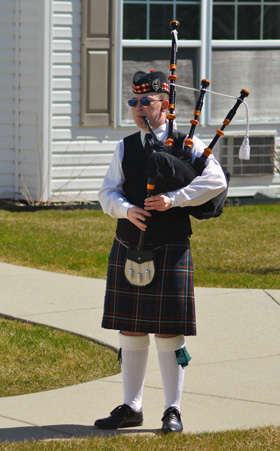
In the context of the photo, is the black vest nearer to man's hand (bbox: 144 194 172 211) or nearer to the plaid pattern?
man's hand (bbox: 144 194 172 211)

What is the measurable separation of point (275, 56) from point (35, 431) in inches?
383

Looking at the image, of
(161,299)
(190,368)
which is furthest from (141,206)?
(190,368)

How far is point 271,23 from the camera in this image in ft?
42.9

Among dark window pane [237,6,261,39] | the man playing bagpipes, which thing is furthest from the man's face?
dark window pane [237,6,261,39]

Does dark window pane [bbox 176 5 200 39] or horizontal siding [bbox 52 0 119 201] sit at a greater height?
dark window pane [bbox 176 5 200 39]

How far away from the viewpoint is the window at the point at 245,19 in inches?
504

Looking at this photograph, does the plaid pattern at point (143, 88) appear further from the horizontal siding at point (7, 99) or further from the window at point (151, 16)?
the window at point (151, 16)

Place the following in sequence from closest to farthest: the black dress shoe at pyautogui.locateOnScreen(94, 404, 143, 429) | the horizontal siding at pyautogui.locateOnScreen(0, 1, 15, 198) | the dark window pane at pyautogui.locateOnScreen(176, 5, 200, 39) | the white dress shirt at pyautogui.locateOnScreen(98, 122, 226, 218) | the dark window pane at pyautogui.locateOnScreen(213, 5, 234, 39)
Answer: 1. the white dress shirt at pyautogui.locateOnScreen(98, 122, 226, 218)
2. the black dress shoe at pyautogui.locateOnScreen(94, 404, 143, 429)
3. the horizontal siding at pyautogui.locateOnScreen(0, 1, 15, 198)
4. the dark window pane at pyautogui.locateOnScreen(176, 5, 200, 39)
5. the dark window pane at pyautogui.locateOnScreen(213, 5, 234, 39)

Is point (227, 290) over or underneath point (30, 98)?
underneath

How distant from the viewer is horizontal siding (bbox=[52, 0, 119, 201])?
11992 millimetres

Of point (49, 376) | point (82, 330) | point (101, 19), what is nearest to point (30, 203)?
point (101, 19)

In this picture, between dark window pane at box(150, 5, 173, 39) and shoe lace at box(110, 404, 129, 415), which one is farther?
dark window pane at box(150, 5, 173, 39)

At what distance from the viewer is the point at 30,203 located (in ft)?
39.5

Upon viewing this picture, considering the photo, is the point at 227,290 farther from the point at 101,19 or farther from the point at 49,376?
the point at 101,19
